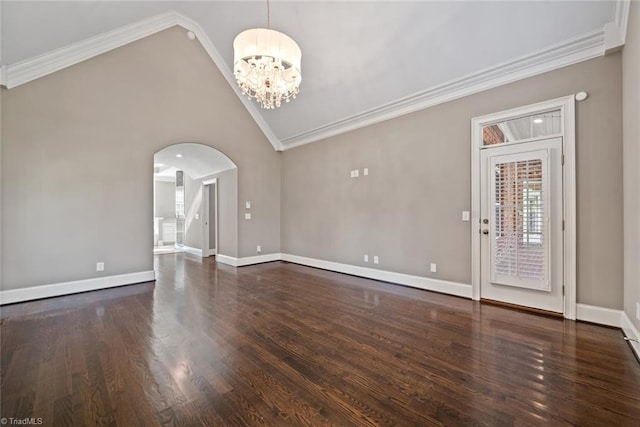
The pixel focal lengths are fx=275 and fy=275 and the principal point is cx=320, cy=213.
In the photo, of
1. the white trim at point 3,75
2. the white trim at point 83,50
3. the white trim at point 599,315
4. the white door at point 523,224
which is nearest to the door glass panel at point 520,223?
the white door at point 523,224

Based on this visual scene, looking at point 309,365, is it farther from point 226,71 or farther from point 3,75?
point 226,71

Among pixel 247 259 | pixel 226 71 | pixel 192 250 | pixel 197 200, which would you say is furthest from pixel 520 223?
pixel 192 250

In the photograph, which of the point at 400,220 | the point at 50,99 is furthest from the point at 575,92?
the point at 50,99

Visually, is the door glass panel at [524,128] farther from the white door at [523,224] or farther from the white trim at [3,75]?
the white trim at [3,75]

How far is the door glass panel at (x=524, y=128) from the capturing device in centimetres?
319

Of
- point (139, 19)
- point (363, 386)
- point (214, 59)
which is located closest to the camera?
point (363, 386)

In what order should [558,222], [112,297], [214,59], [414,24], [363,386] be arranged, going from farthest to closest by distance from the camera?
[214,59], [112,297], [414,24], [558,222], [363,386]

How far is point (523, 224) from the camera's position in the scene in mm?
3357

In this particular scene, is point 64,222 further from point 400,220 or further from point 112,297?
point 400,220

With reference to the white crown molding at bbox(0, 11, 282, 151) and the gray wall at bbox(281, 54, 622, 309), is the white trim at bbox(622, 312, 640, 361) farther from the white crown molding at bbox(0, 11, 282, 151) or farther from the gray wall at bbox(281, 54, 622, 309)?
the white crown molding at bbox(0, 11, 282, 151)

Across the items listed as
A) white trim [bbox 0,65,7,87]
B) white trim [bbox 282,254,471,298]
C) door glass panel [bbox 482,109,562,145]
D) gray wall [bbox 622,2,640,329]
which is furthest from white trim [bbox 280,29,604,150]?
white trim [bbox 0,65,7,87]

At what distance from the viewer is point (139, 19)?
14.3 ft

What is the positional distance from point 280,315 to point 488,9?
13.6ft

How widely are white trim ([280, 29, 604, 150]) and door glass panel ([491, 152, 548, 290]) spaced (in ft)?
3.36
